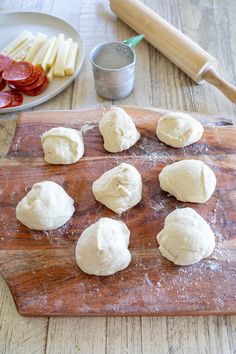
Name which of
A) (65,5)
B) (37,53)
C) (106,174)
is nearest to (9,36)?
(37,53)

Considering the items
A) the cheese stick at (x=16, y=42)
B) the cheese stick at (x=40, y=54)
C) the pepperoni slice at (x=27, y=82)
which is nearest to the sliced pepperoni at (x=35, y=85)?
the pepperoni slice at (x=27, y=82)

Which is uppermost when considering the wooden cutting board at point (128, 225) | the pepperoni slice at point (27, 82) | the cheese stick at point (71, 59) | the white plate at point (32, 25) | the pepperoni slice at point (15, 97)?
the white plate at point (32, 25)

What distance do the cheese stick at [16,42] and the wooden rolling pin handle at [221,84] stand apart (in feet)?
3.34

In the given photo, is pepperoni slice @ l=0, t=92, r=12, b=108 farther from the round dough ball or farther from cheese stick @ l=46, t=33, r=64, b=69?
the round dough ball

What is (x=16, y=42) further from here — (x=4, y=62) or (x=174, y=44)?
(x=174, y=44)

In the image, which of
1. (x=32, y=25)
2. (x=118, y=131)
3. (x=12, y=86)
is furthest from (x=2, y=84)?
(x=118, y=131)

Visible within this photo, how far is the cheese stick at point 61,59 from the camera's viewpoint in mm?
1840

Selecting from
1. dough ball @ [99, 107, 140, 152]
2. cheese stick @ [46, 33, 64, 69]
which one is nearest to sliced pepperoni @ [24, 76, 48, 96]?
→ cheese stick @ [46, 33, 64, 69]

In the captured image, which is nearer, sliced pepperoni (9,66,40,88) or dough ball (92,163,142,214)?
dough ball (92,163,142,214)

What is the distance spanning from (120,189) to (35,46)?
111cm

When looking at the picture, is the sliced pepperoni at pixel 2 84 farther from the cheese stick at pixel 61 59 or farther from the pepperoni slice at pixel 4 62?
the cheese stick at pixel 61 59

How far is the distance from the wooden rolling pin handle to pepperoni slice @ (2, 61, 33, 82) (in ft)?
2.81

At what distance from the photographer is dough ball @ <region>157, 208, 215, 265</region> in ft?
3.80

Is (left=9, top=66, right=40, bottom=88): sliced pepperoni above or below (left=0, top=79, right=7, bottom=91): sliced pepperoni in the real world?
above
